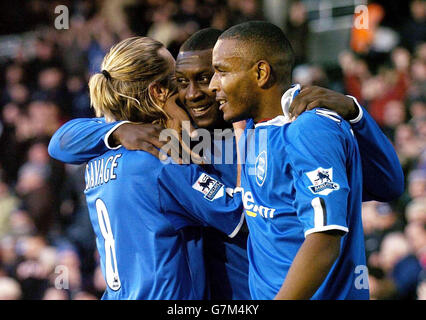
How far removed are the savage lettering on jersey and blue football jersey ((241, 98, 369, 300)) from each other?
21.4 inches

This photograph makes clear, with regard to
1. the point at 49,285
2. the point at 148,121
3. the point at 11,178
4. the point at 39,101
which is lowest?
the point at 49,285

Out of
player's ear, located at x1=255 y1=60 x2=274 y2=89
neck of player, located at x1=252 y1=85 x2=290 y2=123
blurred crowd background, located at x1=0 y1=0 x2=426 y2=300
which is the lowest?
blurred crowd background, located at x1=0 y1=0 x2=426 y2=300

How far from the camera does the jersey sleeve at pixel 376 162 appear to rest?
7.79 feet

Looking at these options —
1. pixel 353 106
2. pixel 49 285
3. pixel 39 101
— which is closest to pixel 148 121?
pixel 353 106

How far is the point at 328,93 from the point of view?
230 centimetres

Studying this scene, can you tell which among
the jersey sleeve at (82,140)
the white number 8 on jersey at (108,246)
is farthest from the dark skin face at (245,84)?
the white number 8 on jersey at (108,246)

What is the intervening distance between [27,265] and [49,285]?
470mm

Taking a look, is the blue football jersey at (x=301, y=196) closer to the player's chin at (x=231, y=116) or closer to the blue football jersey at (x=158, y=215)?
the player's chin at (x=231, y=116)

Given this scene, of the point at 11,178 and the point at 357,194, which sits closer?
the point at 357,194

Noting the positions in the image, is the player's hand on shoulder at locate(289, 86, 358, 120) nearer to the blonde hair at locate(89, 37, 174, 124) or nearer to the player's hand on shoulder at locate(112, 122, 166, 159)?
the player's hand on shoulder at locate(112, 122, 166, 159)

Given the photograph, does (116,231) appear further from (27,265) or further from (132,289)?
(27,265)

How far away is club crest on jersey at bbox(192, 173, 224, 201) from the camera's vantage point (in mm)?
2600

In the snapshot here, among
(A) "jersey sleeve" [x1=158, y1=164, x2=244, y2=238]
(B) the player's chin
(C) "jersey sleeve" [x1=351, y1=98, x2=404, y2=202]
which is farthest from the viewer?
(A) "jersey sleeve" [x1=158, y1=164, x2=244, y2=238]

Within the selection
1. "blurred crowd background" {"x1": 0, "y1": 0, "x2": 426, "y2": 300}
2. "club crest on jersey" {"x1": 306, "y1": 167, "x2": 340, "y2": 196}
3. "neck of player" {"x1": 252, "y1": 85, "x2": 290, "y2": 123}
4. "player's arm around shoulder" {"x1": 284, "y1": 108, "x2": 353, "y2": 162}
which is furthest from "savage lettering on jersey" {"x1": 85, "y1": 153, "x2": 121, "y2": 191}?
"blurred crowd background" {"x1": 0, "y1": 0, "x2": 426, "y2": 300}
